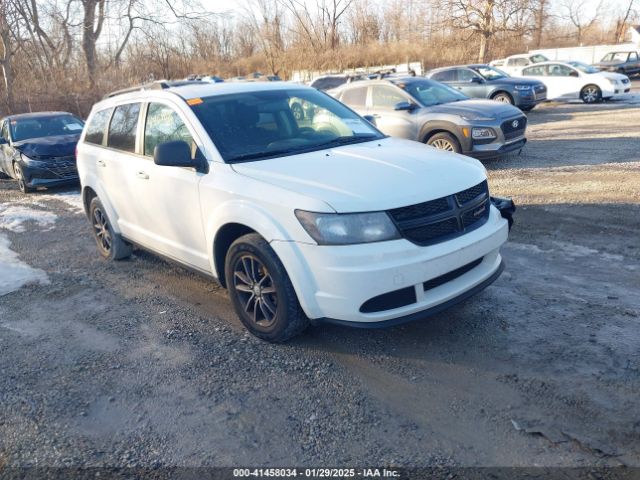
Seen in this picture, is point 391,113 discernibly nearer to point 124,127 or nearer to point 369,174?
point 124,127

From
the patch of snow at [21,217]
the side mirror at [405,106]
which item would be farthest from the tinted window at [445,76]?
the patch of snow at [21,217]

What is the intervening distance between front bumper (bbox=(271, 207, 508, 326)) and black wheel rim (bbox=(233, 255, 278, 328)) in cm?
33

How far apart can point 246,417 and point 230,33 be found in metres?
50.4

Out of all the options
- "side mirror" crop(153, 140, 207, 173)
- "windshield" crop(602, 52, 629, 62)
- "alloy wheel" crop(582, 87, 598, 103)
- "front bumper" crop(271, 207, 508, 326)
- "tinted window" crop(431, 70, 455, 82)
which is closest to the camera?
"front bumper" crop(271, 207, 508, 326)

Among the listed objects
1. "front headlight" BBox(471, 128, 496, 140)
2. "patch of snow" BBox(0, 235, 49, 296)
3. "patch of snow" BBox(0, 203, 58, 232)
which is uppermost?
"front headlight" BBox(471, 128, 496, 140)

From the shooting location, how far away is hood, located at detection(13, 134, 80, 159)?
35.8ft

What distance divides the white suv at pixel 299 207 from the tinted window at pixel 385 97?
18.1 ft

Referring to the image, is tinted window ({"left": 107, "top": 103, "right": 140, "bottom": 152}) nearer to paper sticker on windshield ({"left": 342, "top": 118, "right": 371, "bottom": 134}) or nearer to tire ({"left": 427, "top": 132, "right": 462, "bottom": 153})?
paper sticker on windshield ({"left": 342, "top": 118, "right": 371, "bottom": 134})

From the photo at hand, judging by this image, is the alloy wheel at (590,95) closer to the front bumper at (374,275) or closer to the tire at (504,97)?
the tire at (504,97)

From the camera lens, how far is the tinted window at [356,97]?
35.8 ft

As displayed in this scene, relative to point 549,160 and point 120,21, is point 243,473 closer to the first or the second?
point 549,160

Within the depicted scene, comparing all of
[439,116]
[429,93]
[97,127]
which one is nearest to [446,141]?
[439,116]

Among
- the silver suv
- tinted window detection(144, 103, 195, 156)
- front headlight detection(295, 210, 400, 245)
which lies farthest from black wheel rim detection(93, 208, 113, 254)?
the silver suv

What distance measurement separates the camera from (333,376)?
3.57 meters
